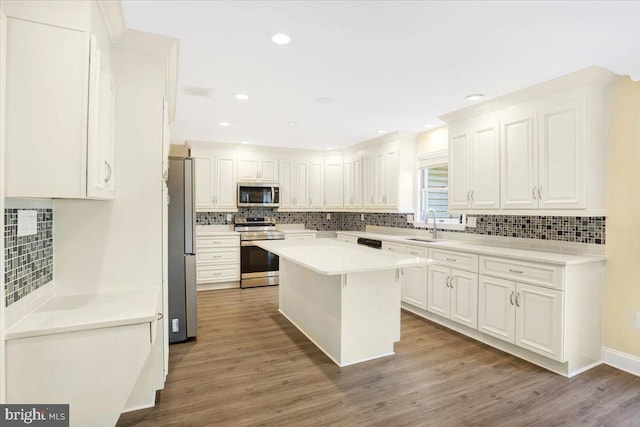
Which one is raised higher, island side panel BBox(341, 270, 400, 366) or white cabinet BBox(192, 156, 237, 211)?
white cabinet BBox(192, 156, 237, 211)

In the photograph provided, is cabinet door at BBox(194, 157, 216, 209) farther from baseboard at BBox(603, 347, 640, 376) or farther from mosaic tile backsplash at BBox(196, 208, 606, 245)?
baseboard at BBox(603, 347, 640, 376)

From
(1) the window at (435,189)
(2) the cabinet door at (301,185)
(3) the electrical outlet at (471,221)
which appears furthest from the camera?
(2) the cabinet door at (301,185)

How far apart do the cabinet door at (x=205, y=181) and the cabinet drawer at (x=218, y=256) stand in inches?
30.1

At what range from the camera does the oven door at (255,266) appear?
221 inches

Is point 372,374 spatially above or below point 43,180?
below

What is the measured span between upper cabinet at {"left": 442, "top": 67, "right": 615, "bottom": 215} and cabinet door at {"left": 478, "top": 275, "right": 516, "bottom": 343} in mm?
732

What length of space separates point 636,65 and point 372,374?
122 inches

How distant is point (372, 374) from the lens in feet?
8.71

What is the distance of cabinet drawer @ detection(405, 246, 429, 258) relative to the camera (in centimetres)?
395

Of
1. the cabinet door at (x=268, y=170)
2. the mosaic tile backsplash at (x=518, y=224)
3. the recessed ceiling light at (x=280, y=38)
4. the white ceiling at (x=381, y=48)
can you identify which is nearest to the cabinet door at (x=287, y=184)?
the cabinet door at (x=268, y=170)

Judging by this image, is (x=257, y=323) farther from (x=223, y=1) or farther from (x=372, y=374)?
(x=223, y=1)

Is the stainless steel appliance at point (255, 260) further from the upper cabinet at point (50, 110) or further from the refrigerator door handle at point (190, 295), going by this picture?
the upper cabinet at point (50, 110)

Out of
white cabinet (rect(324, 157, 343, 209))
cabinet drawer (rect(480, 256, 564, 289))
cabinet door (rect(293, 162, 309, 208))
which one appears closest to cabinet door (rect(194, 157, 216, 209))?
cabinet door (rect(293, 162, 309, 208))

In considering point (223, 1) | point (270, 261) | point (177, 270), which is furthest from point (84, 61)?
point (270, 261)
